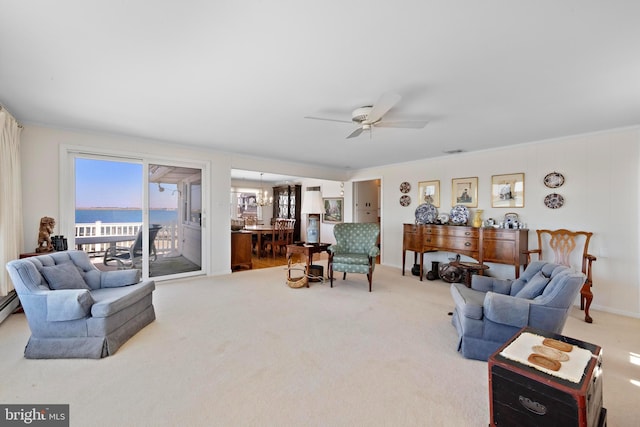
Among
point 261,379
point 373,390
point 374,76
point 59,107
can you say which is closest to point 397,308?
point 373,390

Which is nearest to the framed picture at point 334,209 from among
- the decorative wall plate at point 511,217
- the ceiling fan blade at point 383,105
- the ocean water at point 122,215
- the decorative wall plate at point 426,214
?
the decorative wall plate at point 426,214

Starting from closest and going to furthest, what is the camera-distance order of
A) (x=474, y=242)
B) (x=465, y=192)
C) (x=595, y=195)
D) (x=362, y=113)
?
(x=362, y=113) < (x=595, y=195) < (x=474, y=242) < (x=465, y=192)

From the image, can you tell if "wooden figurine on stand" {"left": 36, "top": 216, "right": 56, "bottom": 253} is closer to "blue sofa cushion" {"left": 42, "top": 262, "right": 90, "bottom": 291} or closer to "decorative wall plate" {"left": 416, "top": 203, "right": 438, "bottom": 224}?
"blue sofa cushion" {"left": 42, "top": 262, "right": 90, "bottom": 291}

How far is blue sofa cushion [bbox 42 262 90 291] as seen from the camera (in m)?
2.39

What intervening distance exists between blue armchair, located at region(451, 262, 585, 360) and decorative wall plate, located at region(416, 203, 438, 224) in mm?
2677

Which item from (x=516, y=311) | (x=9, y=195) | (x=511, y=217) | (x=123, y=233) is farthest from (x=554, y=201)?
(x=9, y=195)

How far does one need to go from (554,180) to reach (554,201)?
0.98ft

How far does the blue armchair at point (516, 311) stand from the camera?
81.7 inches

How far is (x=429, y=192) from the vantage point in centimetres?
539

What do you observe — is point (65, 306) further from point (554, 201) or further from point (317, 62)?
point (554, 201)

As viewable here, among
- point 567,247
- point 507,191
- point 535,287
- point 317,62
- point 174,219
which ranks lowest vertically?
point 535,287

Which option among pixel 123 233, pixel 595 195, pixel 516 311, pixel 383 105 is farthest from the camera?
pixel 123 233

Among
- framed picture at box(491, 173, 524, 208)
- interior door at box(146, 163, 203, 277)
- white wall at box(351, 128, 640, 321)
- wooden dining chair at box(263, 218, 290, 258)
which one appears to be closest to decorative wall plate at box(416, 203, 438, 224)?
white wall at box(351, 128, 640, 321)

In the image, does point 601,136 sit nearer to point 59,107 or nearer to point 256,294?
point 256,294
